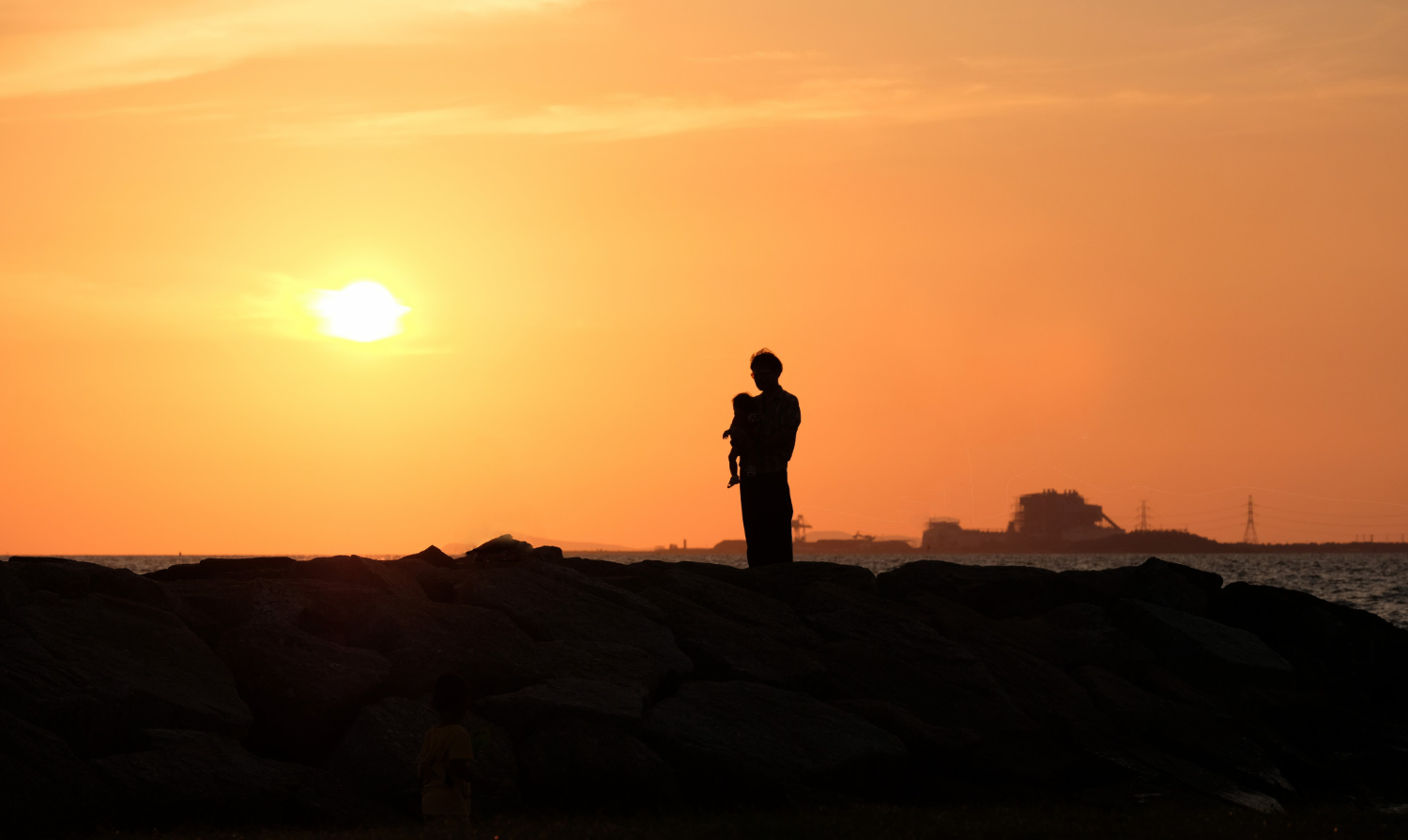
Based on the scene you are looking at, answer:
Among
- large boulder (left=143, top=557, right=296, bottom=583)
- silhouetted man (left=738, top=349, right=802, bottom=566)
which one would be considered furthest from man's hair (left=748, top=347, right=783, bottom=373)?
large boulder (left=143, top=557, right=296, bottom=583)

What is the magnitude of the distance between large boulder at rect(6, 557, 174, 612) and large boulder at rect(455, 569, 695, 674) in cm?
383

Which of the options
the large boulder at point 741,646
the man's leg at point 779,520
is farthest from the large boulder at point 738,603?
the man's leg at point 779,520

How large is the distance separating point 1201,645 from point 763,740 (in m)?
9.47

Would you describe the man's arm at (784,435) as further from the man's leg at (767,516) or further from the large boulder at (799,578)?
the large boulder at (799,578)

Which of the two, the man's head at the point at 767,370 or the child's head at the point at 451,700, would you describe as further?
the man's head at the point at 767,370

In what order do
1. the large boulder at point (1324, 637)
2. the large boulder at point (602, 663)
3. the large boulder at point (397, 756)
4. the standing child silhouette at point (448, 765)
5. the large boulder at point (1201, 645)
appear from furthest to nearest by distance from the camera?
1. the large boulder at point (1324, 637)
2. the large boulder at point (1201, 645)
3. the large boulder at point (602, 663)
4. the large boulder at point (397, 756)
5. the standing child silhouette at point (448, 765)

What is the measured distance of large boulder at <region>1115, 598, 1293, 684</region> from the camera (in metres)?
21.0

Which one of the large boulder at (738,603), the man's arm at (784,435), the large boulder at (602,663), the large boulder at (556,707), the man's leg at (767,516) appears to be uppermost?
the man's arm at (784,435)

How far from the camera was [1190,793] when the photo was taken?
16031mm

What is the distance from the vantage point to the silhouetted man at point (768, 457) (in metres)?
21.9

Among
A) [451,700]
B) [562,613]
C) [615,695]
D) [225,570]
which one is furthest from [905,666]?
[225,570]

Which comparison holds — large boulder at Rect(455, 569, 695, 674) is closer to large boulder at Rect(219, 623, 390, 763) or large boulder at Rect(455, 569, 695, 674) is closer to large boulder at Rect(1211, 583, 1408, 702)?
large boulder at Rect(219, 623, 390, 763)

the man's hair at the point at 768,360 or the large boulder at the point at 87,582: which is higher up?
the man's hair at the point at 768,360

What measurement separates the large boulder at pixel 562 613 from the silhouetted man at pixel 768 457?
14.1 ft
